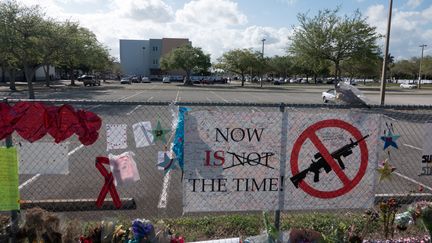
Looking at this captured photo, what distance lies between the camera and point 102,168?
384 centimetres

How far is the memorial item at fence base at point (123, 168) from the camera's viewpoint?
3.82 m

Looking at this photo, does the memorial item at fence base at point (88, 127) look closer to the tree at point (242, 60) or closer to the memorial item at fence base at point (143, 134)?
the memorial item at fence base at point (143, 134)

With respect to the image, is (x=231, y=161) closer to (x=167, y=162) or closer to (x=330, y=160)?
(x=167, y=162)

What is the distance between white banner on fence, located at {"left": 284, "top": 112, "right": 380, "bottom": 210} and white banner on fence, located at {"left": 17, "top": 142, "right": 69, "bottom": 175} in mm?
2409

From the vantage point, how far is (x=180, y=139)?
372cm

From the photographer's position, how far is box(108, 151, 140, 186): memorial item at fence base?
12.5 ft

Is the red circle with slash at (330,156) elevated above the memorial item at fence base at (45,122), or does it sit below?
below

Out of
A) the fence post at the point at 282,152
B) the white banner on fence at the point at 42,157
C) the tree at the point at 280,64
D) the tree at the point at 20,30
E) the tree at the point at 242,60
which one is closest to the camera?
the white banner on fence at the point at 42,157

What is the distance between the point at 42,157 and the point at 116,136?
0.79m

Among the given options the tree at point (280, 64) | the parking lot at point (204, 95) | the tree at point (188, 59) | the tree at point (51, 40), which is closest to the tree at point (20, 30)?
the tree at point (51, 40)

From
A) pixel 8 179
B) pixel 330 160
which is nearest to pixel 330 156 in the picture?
pixel 330 160

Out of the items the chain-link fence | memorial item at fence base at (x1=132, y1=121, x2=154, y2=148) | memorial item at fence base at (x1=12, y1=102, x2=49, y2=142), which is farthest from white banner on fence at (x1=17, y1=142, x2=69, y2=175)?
memorial item at fence base at (x1=132, y1=121, x2=154, y2=148)

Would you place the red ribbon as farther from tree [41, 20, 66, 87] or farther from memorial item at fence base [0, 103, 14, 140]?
tree [41, 20, 66, 87]

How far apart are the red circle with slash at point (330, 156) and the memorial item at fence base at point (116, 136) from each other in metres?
1.83
